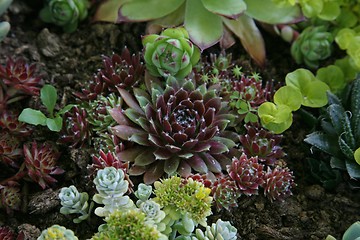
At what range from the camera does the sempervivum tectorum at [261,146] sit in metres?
1.99

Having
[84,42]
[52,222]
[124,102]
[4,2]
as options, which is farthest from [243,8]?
[52,222]

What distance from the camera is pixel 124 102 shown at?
2.09 m

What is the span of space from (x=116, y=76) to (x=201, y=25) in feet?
1.28

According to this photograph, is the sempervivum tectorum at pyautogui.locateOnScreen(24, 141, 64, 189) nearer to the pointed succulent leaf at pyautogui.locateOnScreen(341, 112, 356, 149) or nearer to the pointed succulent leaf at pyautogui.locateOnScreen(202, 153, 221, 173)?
the pointed succulent leaf at pyautogui.locateOnScreen(202, 153, 221, 173)

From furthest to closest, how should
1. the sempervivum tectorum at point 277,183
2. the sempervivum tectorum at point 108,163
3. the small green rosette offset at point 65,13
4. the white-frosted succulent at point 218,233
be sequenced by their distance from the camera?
the small green rosette offset at point 65,13 < the sempervivum tectorum at point 277,183 < the sempervivum tectorum at point 108,163 < the white-frosted succulent at point 218,233

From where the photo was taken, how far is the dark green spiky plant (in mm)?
1955

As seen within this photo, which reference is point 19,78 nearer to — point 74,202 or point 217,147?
point 74,202

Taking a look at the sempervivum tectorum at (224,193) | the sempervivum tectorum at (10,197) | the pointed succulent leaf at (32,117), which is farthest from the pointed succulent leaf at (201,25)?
the sempervivum tectorum at (10,197)

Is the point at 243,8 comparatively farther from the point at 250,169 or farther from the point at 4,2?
the point at 4,2

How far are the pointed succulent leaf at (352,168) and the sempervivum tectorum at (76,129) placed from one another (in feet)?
3.06

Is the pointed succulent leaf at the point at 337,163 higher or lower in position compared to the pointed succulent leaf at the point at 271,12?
lower

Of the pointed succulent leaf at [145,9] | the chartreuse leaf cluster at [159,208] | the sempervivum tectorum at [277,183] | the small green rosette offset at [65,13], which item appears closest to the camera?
the chartreuse leaf cluster at [159,208]

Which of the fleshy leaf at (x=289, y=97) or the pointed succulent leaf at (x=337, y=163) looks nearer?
the pointed succulent leaf at (x=337, y=163)

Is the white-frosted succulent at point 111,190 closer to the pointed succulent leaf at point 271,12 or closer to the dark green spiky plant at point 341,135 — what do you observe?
the dark green spiky plant at point 341,135
